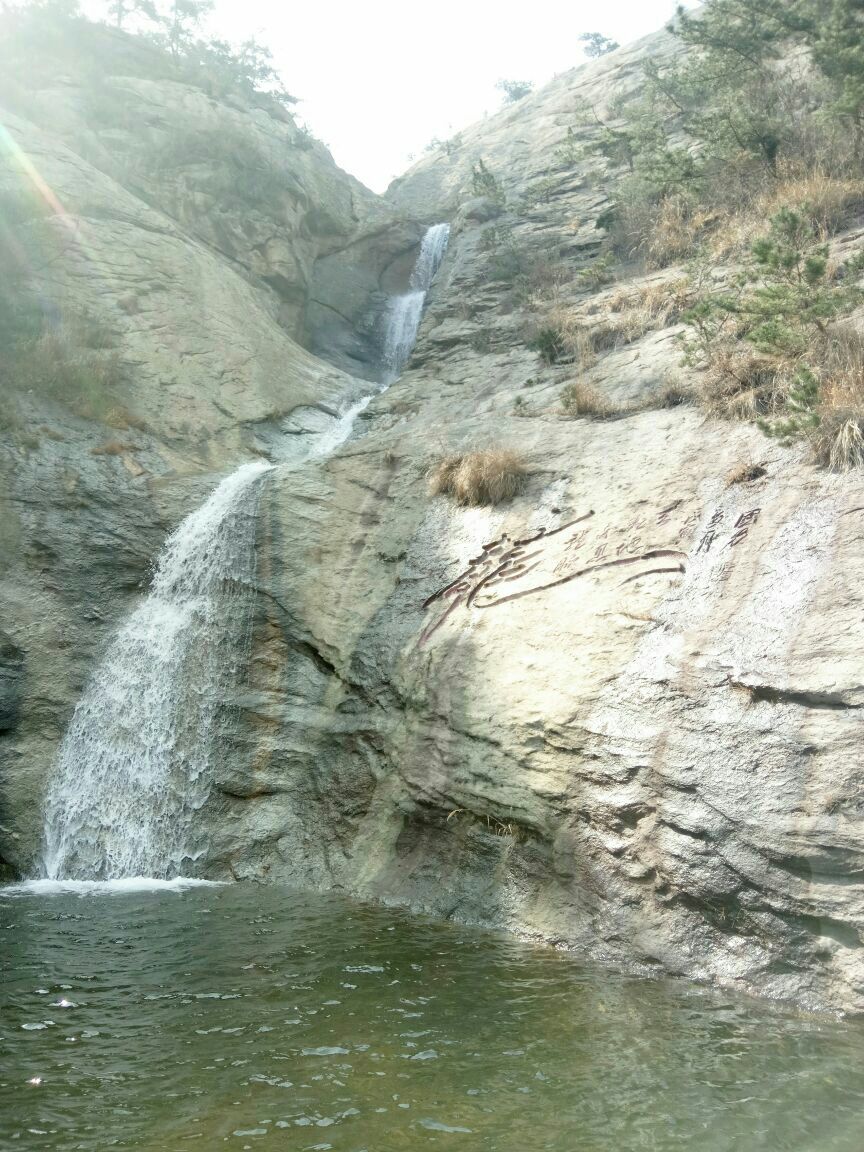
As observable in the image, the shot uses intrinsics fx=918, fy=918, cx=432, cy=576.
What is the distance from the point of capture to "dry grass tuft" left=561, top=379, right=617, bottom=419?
1124cm

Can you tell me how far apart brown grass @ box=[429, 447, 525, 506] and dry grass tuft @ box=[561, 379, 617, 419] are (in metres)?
1.22

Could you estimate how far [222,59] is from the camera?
1067 inches

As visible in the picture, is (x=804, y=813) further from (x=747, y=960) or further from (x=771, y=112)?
(x=771, y=112)

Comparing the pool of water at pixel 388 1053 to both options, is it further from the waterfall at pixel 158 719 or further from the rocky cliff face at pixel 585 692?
the waterfall at pixel 158 719

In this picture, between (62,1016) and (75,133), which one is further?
(75,133)

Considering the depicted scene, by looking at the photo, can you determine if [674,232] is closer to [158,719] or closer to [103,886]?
[158,719]

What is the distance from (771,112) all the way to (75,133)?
47.7 ft

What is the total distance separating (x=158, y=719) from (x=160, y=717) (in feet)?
0.10

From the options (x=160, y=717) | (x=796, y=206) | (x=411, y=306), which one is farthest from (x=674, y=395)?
(x=411, y=306)

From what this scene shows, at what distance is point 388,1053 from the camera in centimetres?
485

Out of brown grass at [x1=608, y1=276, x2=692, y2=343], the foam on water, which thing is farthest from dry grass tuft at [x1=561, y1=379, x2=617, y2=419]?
the foam on water

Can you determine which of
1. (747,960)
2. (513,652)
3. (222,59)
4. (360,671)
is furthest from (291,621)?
(222,59)

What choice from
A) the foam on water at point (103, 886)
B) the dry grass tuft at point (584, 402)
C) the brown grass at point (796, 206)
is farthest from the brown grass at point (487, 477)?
the foam on water at point (103, 886)

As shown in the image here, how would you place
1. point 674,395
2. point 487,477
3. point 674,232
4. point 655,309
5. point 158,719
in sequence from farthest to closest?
point 674,232
point 655,309
point 674,395
point 487,477
point 158,719
